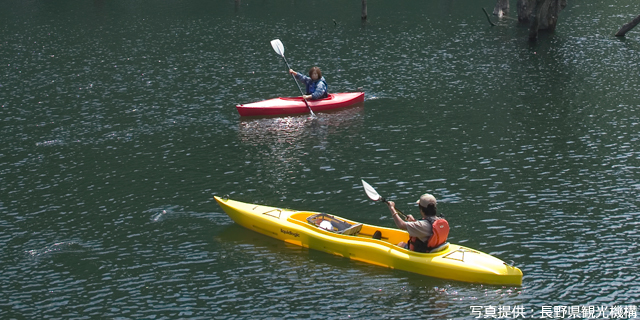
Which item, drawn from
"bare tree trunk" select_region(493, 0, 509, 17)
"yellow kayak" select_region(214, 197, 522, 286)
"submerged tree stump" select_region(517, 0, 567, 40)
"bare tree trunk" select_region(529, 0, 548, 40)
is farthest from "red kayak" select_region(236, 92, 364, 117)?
"bare tree trunk" select_region(493, 0, 509, 17)

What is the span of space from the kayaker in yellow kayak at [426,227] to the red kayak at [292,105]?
47.1 feet

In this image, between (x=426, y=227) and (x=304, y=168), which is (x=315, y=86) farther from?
(x=426, y=227)

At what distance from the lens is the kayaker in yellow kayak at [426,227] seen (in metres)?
15.5

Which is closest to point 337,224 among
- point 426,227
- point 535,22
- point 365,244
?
point 365,244

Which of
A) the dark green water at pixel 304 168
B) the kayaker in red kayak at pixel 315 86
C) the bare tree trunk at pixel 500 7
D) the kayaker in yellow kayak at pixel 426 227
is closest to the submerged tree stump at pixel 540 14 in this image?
the dark green water at pixel 304 168

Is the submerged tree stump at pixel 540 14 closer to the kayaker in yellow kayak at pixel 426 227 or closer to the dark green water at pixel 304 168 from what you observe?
the dark green water at pixel 304 168

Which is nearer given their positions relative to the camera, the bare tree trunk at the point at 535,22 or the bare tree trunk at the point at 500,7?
the bare tree trunk at the point at 535,22

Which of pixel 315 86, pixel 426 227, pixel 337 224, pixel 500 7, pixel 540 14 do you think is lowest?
pixel 337 224

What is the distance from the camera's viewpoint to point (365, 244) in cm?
1661

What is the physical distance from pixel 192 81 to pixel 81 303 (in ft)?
71.4

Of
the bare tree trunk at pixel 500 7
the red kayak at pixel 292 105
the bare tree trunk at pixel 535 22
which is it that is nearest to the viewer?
the red kayak at pixel 292 105

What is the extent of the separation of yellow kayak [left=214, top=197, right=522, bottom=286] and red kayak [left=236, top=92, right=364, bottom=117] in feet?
33.0

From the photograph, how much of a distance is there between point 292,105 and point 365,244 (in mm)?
13829

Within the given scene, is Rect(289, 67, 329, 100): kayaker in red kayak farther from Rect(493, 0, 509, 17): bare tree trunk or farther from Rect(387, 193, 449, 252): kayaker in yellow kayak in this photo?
Rect(493, 0, 509, 17): bare tree trunk
